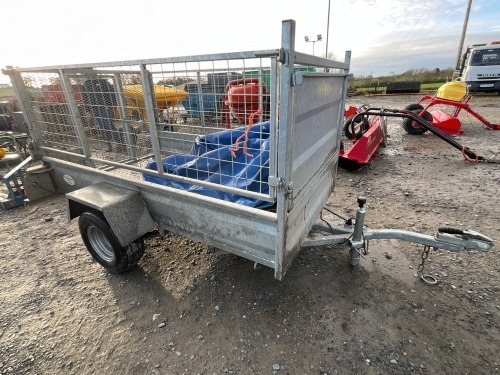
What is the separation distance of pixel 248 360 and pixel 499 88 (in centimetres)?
1862

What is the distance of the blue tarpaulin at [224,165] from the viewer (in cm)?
215

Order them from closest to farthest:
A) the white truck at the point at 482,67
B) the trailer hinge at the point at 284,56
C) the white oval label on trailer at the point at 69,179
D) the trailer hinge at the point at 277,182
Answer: the trailer hinge at the point at 284,56 < the trailer hinge at the point at 277,182 < the white oval label on trailer at the point at 69,179 < the white truck at the point at 482,67

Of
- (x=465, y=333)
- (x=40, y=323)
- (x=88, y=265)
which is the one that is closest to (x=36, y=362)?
(x=40, y=323)

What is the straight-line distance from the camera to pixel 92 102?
9.58 ft

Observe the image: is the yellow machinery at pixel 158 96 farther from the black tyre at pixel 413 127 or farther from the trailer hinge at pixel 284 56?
the black tyre at pixel 413 127

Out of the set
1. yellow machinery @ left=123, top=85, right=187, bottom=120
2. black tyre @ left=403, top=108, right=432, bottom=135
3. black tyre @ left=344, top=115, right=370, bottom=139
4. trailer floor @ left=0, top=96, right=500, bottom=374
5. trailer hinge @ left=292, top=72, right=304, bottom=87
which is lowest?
trailer floor @ left=0, top=96, right=500, bottom=374

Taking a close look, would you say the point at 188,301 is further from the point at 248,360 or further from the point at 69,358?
the point at 69,358

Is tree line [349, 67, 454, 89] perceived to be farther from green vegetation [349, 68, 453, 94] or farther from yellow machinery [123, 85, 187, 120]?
yellow machinery [123, 85, 187, 120]

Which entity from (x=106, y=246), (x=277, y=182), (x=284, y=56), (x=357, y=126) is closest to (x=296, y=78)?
(x=284, y=56)

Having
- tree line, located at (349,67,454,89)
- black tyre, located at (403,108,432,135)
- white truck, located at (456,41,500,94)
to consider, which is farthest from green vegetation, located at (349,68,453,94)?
black tyre, located at (403,108,432,135)

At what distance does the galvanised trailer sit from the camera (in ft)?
5.29

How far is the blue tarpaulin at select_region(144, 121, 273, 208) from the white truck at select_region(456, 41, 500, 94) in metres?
15.1

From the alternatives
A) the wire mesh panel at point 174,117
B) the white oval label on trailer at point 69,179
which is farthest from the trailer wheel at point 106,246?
the white oval label on trailer at point 69,179

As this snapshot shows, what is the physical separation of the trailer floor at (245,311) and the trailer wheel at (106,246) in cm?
19
